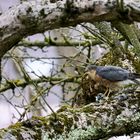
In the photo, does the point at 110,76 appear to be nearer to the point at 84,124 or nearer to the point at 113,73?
the point at 113,73

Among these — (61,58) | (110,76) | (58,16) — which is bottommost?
(61,58)

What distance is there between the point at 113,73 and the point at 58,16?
2.26 ft

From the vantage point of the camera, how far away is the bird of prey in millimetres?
1485

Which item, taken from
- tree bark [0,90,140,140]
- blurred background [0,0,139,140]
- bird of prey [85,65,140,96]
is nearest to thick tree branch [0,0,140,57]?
blurred background [0,0,139,140]

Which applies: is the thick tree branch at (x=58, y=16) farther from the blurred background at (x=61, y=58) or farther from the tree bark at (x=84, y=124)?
the tree bark at (x=84, y=124)

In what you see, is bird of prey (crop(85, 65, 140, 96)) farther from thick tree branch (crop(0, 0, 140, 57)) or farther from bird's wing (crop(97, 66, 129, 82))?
thick tree branch (crop(0, 0, 140, 57))

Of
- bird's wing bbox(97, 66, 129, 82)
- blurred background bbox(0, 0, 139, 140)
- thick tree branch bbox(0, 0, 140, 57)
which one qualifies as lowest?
blurred background bbox(0, 0, 139, 140)

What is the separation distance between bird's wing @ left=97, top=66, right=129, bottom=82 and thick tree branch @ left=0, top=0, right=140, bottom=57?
0.64 meters

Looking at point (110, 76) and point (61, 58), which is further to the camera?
point (61, 58)

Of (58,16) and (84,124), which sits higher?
(58,16)

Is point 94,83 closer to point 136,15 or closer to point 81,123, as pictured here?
point 81,123

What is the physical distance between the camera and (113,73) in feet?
4.89

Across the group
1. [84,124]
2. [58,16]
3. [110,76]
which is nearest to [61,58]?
[110,76]

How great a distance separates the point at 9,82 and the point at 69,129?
55.5 inches
